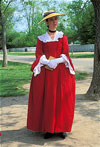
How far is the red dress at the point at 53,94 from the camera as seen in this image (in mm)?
3363

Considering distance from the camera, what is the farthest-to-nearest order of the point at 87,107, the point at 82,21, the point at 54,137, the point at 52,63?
the point at 82,21 → the point at 87,107 → the point at 54,137 → the point at 52,63

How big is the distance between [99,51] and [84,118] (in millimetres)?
2008

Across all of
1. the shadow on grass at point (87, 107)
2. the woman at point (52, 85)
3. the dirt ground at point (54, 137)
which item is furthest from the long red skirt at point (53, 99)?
the shadow on grass at point (87, 107)

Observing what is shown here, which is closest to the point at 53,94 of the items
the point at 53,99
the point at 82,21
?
the point at 53,99

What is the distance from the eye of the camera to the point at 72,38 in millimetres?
41156

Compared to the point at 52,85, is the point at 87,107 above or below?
below

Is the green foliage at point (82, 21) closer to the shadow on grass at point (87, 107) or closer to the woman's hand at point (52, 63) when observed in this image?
the shadow on grass at point (87, 107)

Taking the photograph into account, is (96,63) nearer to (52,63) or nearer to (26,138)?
(52,63)

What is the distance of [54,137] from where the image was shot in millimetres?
3615

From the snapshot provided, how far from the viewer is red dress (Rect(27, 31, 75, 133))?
3363 mm

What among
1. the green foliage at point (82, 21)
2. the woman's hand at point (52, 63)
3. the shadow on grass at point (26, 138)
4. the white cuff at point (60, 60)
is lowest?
the shadow on grass at point (26, 138)

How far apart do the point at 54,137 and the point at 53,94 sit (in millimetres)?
802

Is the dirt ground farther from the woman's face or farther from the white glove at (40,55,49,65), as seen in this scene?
the woman's face

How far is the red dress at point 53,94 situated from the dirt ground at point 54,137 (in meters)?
0.24
